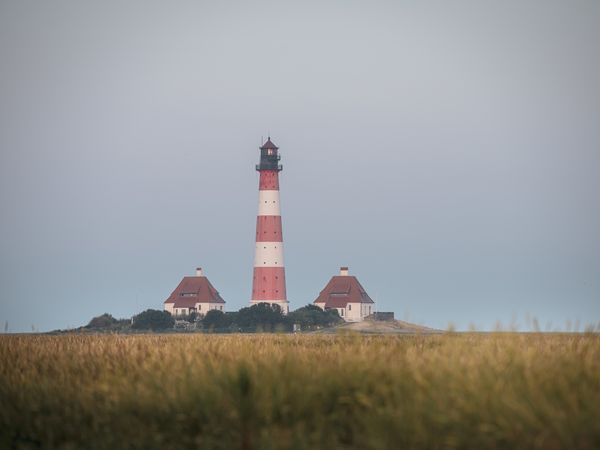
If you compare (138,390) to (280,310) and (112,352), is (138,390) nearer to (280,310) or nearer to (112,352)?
(112,352)

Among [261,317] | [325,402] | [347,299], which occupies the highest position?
[347,299]

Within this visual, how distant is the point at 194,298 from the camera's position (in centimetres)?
13325

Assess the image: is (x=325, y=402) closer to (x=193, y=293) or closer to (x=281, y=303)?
(x=281, y=303)

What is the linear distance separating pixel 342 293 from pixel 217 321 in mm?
17821

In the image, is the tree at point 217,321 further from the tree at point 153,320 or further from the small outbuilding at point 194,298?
the small outbuilding at point 194,298

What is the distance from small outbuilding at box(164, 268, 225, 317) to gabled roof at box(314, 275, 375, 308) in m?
10.6

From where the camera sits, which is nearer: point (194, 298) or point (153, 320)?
point (153, 320)

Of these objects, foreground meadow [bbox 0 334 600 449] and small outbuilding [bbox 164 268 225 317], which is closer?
foreground meadow [bbox 0 334 600 449]

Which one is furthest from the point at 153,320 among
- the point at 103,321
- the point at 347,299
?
the point at 347,299

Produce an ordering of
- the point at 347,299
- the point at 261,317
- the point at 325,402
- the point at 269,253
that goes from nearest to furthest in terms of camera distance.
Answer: the point at 325,402, the point at 261,317, the point at 269,253, the point at 347,299

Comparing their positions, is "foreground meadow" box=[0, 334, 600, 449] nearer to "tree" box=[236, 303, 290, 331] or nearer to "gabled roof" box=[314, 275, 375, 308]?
"tree" box=[236, 303, 290, 331]

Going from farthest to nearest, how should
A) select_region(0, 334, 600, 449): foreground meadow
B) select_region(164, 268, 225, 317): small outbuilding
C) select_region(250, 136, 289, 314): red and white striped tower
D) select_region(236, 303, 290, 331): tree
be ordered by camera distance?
select_region(164, 268, 225, 317): small outbuilding, select_region(250, 136, 289, 314): red and white striped tower, select_region(236, 303, 290, 331): tree, select_region(0, 334, 600, 449): foreground meadow

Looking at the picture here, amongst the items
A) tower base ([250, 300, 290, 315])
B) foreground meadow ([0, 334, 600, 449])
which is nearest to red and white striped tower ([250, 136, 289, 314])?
tower base ([250, 300, 290, 315])

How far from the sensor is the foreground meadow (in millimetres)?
15312
